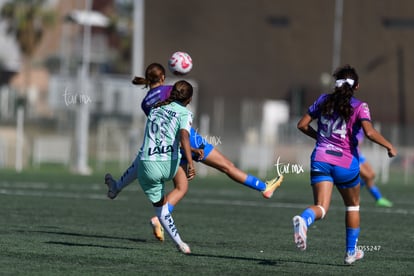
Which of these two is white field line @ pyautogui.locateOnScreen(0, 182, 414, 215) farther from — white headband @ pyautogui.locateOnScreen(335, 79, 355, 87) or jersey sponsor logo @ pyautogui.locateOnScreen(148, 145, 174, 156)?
jersey sponsor logo @ pyautogui.locateOnScreen(148, 145, 174, 156)

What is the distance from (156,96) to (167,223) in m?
1.66

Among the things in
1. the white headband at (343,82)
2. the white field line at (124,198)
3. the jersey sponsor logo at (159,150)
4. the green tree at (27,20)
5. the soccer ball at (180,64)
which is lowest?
the white field line at (124,198)

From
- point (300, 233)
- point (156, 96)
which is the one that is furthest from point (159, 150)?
point (300, 233)

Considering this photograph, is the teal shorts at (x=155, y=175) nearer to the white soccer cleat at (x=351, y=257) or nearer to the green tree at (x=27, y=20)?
the white soccer cleat at (x=351, y=257)

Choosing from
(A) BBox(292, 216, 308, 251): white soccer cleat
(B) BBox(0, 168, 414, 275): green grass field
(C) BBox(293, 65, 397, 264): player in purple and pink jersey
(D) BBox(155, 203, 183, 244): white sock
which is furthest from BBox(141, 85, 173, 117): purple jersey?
(A) BBox(292, 216, 308, 251): white soccer cleat

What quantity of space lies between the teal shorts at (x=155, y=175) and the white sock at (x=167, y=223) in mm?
126

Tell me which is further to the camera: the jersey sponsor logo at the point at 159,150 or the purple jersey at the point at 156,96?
the purple jersey at the point at 156,96

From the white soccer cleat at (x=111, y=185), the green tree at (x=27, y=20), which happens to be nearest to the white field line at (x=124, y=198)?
the white soccer cleat at (x=111, y=185)

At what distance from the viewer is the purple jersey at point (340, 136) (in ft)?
37.9

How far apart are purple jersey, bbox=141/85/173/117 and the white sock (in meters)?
1.36

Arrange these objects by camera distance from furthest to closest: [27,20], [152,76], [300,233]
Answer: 1. [27,20]
2. [152,76]
3. [300,233]

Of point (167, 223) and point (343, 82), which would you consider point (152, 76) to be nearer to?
point (167, 223)

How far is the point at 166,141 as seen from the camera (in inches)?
475

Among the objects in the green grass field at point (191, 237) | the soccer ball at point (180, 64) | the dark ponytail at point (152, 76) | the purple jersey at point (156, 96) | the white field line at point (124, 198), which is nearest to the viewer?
the green grass field at point (191, 237)
